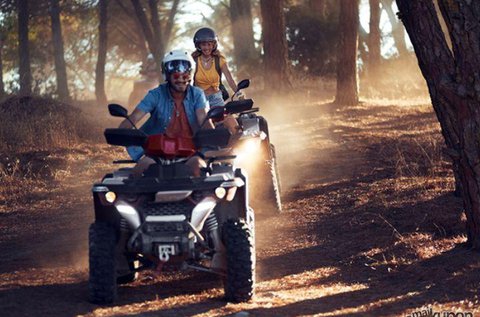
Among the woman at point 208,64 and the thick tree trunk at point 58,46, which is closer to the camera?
the woman at point 208,64

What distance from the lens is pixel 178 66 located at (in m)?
9.23

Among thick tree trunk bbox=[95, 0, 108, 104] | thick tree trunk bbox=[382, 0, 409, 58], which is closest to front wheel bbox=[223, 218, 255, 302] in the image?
thick tree trunk bbox=[95, 0, 108, 104]

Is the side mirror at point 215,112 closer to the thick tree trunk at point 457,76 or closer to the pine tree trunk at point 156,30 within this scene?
the thick tree trunk at point 457,76

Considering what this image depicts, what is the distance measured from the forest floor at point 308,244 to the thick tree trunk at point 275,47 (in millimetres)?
8625

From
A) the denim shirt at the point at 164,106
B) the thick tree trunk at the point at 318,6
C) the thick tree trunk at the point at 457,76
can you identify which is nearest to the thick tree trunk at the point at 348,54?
the thick tree trunk at the point at 318,6

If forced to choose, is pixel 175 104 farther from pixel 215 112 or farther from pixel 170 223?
pixel 170 223

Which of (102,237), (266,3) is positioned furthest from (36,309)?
(266,3)

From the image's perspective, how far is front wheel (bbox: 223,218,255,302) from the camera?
812 cm

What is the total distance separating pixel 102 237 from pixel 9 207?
5.94 m

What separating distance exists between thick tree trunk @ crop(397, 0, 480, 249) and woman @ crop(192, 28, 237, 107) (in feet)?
11.5

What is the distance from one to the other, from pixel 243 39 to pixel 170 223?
99.6ft

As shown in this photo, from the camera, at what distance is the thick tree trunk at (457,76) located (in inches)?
370

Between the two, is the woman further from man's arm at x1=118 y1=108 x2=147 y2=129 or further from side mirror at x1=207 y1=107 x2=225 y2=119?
side mirror at x1=207 y1=107 x2=225 y2=119

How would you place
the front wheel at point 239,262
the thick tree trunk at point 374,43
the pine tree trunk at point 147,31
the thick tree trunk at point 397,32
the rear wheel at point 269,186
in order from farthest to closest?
1. the thick tree trunk at point 397,32
2. the thick tree trunk at point 374,43
3. the pine tree trunk at point 147,31
4. the rear wheel at point 269,186
5. the front wheel at point 239,262
